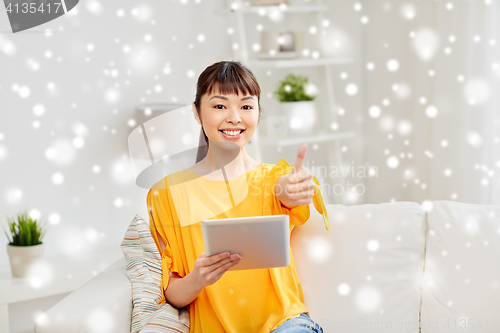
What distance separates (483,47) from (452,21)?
7.5 inches

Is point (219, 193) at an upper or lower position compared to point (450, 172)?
upper

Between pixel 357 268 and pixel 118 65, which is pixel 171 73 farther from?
pixel 357 268

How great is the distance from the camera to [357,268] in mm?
1459

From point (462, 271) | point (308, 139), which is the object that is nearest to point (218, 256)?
point (462, 271)

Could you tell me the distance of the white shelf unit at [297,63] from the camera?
2.37 metres

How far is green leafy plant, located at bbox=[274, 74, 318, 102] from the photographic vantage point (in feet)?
8.07

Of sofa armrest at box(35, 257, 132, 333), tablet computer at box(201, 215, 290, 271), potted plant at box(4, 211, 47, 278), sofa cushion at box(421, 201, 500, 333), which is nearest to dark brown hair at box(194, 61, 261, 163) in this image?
tablet computer at box(201, 215, 290, 271)

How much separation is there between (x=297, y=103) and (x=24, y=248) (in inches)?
54.9

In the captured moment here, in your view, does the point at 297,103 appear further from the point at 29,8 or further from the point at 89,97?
the point at 29,8

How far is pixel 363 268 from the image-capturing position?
1460 millimetres

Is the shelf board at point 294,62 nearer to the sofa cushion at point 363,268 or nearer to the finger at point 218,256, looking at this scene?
the sofa cushion at point 363,268

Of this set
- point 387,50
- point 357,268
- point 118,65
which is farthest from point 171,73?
point 357,268

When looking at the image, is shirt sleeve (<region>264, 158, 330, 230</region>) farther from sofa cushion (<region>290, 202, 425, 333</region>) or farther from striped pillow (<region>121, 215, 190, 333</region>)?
striped pillow (<region>121, 215, 190, 333</region>)

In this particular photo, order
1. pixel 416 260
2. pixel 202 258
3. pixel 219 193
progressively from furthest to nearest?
pixel 416 260 < pixel 219 193 < pixel 202 258
